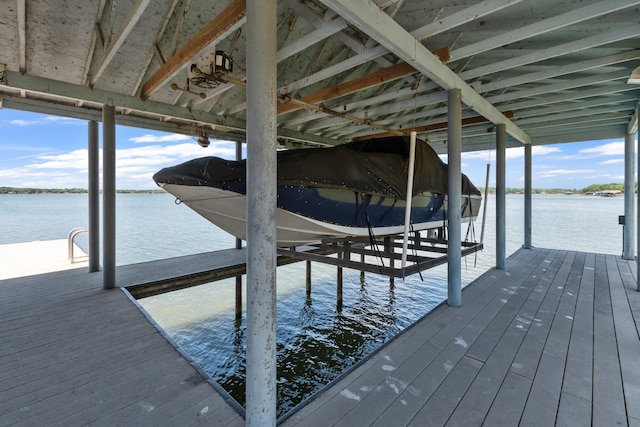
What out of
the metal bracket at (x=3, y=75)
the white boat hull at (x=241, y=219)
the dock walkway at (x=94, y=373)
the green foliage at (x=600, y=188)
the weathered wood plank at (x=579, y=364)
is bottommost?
the dock walkway at (x=94, y=373)

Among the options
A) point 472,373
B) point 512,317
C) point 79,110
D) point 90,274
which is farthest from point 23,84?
point 512,317

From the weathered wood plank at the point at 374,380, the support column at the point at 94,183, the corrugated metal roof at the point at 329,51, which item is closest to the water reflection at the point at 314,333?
the weathered wood plank at the point at 374,380

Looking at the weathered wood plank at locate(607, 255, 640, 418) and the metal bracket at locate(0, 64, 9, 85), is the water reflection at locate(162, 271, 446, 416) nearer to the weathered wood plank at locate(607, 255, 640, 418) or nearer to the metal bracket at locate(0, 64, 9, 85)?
the weathered wood plank at locate(607, 255, 640, 418)

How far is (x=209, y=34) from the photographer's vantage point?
2562 mm

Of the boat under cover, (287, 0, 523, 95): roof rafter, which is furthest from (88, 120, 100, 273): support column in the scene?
(287, 0, 523, 95): roof rafter

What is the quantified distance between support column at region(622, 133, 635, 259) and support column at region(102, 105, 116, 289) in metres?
9.89

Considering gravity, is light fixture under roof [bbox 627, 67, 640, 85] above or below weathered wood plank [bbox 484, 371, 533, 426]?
above

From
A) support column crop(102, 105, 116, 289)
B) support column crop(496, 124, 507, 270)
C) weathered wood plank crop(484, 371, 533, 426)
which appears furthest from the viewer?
support column crop(496, 124, 507, 270)

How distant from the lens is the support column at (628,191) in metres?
6.25

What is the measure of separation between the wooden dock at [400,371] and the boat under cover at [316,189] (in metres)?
1.26

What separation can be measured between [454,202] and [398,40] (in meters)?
2.03

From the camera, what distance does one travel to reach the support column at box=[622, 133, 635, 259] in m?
6.25

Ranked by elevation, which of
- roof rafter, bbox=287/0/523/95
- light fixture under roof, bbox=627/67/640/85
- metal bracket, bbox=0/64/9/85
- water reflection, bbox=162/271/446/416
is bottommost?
water reflection, bbox=162/271/446/416

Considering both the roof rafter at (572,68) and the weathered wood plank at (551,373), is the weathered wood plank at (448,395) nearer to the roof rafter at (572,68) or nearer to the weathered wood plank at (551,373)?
the weathered wood plank at (551,373)
